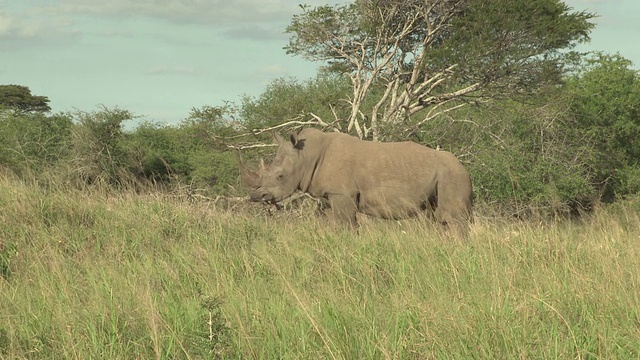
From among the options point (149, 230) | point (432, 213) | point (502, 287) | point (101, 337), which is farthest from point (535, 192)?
point (101, 337)

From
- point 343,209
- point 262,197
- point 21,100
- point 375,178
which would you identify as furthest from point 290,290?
point 21,100

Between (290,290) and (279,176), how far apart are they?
5.01 m

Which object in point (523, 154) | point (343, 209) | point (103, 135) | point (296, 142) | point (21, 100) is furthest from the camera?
point (21, 100)

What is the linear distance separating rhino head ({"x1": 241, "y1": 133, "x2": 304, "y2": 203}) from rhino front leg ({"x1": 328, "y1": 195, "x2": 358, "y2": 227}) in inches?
24.3

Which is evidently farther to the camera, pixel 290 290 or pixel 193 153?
pixel 193 153

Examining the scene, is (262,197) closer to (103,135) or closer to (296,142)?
(296,142)

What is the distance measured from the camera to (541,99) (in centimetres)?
1986

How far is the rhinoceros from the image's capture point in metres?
9.55

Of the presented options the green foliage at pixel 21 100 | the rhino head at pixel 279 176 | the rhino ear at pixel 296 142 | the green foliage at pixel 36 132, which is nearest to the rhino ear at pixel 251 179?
the rhino head at pixel 279 176

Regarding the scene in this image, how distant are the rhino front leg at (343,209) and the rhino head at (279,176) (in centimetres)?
62

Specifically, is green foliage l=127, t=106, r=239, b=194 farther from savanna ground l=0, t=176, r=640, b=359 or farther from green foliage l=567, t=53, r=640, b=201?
green foliage l=567, t=53, r=640, b=201

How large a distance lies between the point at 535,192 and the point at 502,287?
14.1 m

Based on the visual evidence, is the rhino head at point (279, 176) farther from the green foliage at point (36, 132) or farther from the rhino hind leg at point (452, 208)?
the green foliage at point (36, 132)

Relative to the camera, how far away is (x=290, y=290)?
5.03m
